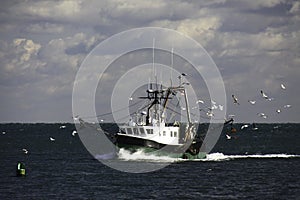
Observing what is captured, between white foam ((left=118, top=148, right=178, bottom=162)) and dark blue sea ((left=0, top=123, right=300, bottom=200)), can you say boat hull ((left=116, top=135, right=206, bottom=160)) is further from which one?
dark blue sea ((left=0, top=123, right=300, bottom=200))

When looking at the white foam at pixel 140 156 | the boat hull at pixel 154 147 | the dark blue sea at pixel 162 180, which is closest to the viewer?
the dark blue sea at pixel 162 180

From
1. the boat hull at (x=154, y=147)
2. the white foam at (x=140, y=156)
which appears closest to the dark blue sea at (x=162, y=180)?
the white foam at (x=140, y=156)

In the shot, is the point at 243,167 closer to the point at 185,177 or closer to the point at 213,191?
the point at 185,177

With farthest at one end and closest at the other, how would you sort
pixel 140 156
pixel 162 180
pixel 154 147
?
1. pixel 140 156
2. pixel 154 147
3. pixel 162 180

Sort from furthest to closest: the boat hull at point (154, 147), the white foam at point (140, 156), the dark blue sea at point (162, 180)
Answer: the white foam at point (140, 156) < the boat hull at point (154, 147) < the dark blue sea at point (162, 180)

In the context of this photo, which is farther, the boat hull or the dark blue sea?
the boat hull

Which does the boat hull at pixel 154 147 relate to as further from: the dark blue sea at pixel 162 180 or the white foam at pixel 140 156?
the dark blue sea at pixel 162 180

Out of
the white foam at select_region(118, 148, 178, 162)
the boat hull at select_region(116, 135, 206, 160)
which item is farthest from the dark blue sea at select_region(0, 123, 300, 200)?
the boat hull at select_region(116, 135, 206, 160)

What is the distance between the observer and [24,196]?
64.2 m

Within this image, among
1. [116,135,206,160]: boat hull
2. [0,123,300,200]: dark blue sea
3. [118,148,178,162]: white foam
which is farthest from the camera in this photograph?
[118,148,178,162]: white foam

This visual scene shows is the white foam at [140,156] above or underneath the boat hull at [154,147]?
underneath

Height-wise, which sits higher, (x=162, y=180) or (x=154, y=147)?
(x=154, y=147)

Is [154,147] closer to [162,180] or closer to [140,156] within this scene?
[140,156]

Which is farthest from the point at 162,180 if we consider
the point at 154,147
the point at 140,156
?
the point at 140,156
